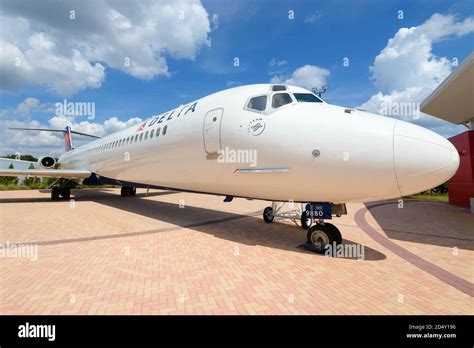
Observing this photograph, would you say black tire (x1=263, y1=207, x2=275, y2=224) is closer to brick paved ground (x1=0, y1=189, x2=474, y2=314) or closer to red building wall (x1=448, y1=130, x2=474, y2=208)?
brick paved ground (x1=0, y1=189, x2=474, y2=314)

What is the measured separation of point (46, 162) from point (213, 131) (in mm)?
20439

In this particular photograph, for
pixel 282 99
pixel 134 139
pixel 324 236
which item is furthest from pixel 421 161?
pixel 134 139

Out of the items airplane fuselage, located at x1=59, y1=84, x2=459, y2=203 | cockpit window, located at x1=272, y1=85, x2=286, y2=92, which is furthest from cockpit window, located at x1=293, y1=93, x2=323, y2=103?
cockpit window, located at x1=272, y1=85, x2=286, y2=92

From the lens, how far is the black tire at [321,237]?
5.98 meters

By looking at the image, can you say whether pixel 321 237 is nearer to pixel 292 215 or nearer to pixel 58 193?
pixel 292 215

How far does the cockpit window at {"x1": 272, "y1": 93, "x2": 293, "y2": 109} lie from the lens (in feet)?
20.0

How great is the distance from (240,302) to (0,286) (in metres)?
3.89

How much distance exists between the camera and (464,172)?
13.9 meters

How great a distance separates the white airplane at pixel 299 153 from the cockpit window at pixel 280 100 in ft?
0.08

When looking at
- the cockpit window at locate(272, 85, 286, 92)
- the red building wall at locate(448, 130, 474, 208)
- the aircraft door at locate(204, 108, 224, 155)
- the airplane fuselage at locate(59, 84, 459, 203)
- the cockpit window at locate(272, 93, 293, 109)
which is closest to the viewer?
the airplane fuselage at locate(59, 84, 459, 203)

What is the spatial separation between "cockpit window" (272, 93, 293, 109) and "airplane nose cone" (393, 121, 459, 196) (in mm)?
2433
